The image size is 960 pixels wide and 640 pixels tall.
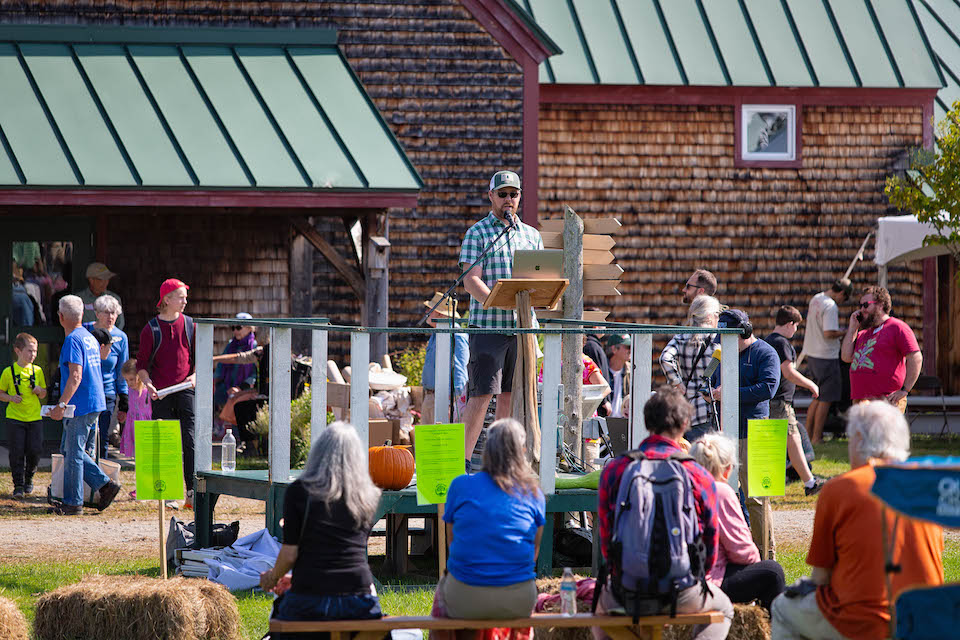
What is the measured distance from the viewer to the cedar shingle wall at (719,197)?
16.2 m

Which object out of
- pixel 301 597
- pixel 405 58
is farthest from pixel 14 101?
pixel 301 597

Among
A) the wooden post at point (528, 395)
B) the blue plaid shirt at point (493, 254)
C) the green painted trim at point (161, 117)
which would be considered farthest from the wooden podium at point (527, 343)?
the green painted trim at point (161, 117)

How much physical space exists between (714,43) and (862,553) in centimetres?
1238

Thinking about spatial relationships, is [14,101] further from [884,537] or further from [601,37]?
[884,537]

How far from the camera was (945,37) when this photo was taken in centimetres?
1894

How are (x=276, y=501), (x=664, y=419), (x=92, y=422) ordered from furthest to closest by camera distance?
(x=92, y=422), (x=276, y=501), (x=664, y=419)

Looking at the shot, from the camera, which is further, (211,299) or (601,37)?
(601,37)

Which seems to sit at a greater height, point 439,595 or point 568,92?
point 568,92

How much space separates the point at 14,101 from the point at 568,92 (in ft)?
21.2

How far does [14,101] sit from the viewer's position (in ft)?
43.7

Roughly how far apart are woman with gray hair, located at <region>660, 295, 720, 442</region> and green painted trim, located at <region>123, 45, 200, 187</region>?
6.16 meters

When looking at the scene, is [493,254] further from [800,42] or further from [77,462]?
[800,42]

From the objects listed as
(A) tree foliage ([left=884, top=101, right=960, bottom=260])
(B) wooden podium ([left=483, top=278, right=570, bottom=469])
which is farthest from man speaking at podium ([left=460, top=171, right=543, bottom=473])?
(A) tree foliage ([left=884, top=101, right=960, bottom=260])

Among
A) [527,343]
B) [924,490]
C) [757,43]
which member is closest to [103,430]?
[527,343]
